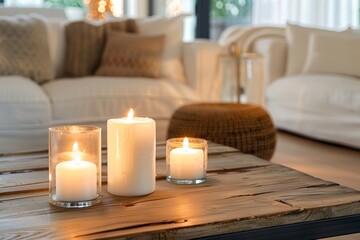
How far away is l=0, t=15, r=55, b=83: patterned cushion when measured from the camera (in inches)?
131

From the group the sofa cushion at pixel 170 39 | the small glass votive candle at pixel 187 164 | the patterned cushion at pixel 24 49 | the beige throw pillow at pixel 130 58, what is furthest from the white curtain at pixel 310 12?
the small glass votive candle at pixel 187 164

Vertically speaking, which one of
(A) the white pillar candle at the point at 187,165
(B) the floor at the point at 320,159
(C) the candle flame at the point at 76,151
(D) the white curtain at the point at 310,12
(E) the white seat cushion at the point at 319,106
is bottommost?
(B) the floor at the point at 320,159

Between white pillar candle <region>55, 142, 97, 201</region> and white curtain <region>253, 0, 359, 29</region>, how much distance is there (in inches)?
177

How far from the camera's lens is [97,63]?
3.66 m

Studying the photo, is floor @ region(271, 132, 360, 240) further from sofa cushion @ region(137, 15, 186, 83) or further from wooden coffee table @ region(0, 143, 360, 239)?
wooden coffee table @ region(0, 143, 360, 239)

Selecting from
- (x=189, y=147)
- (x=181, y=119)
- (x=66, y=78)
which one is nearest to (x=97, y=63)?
(x=66, y=78)

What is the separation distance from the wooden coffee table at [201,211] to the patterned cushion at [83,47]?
81.2 inches

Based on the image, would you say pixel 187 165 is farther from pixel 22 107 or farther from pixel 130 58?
pixel 130 58

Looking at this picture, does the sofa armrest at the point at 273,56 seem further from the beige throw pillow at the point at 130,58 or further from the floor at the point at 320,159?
the beige throw pillow at the point at 130,58

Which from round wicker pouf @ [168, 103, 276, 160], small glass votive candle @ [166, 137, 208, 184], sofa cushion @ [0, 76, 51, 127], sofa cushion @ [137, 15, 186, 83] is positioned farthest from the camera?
sofa cushion @ [137, 15, 186, 83]

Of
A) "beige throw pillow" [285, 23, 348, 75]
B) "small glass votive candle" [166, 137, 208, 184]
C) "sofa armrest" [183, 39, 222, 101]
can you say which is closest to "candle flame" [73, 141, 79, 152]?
"small glass votive candle" [166, 137, 208, 184]

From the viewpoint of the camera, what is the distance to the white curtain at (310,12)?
18.3 feet

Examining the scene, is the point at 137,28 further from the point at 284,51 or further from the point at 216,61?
the point at 284,51

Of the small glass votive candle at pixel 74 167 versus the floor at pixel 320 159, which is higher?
the small glass votive candle at pixel 74 167
